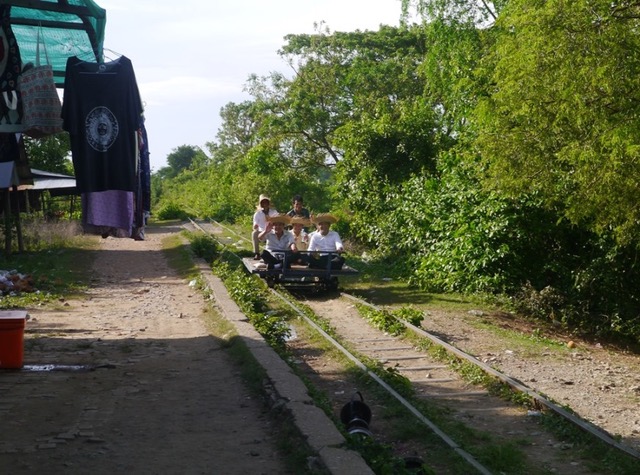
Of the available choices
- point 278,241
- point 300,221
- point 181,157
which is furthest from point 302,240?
point 181,157

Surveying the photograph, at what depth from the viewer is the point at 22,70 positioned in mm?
8953

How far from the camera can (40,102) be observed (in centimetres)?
893

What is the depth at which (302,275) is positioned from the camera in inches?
718

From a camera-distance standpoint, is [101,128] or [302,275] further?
[302,275]

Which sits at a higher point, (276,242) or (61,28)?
(61,28)

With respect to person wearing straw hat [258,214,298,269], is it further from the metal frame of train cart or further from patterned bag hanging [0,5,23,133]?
patterned bag hanging [0,5,23,133]

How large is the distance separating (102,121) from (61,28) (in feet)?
4.94

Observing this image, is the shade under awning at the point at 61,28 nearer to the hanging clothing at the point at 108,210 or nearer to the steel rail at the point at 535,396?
the hanging clothing at the point at 108,210

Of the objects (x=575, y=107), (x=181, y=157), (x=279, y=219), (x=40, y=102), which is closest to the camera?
(x=40, y=102)

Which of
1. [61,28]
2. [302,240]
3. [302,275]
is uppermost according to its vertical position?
[61,28]

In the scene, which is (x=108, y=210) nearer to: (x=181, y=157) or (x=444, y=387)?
(x=444, y=387)

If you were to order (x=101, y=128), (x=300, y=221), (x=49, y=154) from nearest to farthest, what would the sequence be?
(x=101, y=128) < (x=300, y=221) < (x=49, y=154)

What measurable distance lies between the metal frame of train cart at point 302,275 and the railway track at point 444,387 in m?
1.77

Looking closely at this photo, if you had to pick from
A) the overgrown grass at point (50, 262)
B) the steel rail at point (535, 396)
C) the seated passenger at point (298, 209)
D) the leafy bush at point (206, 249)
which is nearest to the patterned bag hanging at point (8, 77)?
the steel rail at point (535, 396)
